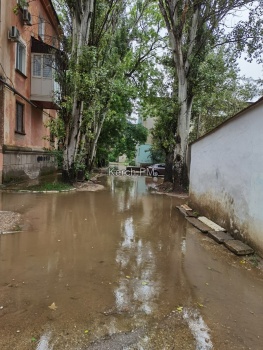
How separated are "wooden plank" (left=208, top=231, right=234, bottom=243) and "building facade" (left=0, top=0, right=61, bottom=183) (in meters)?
8.76

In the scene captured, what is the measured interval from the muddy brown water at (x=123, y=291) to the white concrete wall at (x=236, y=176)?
2.40 feet

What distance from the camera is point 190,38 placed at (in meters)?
13.3

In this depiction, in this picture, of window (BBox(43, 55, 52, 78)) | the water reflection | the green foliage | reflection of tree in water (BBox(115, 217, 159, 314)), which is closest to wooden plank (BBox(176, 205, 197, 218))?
the water reflection

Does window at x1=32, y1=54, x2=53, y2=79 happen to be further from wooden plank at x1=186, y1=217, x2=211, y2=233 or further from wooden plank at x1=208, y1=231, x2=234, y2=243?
wooden plank at x1=208, y1=231, x2=234, y2=243

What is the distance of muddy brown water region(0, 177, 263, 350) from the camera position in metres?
2.64

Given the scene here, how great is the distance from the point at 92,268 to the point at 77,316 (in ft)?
4.17

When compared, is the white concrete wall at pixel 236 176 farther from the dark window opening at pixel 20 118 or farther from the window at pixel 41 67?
the window at pixel 41 67

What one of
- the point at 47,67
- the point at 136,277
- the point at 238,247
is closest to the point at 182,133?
the point at 47,67

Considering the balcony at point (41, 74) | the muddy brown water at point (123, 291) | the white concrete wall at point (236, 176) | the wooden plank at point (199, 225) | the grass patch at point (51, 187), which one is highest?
the balcony at point (41, 74)

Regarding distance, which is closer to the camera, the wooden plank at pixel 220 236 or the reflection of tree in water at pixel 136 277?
the reflection of tree in water at pixel 136 277

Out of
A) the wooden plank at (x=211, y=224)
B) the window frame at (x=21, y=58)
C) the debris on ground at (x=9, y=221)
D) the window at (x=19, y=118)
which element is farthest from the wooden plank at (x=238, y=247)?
the window frame at (x=21, y=58)

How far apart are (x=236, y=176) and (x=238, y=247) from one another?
1.59 metres

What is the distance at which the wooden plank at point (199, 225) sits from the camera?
6.77m

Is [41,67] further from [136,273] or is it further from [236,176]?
[136,273]
